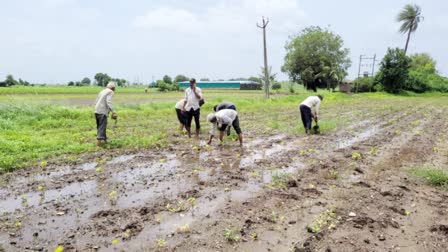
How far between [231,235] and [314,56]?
46.4 m

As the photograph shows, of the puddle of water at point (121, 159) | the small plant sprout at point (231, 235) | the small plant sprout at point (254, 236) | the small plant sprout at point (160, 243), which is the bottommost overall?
the puddle of water at point (121, 159)

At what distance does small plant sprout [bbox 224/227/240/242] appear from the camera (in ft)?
11.9

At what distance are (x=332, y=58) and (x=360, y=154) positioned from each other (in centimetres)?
4307

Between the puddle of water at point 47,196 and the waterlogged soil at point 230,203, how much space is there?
2 cm

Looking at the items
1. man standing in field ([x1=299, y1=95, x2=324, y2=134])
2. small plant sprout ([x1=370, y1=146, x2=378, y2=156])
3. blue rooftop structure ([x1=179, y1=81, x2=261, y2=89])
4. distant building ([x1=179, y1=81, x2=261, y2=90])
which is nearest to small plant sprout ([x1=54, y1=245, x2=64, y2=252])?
small plant sprout ([x1=370, y1=146, x2=378, y2=156])

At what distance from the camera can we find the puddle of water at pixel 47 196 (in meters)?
4.72

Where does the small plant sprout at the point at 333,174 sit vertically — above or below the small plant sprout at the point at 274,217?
below

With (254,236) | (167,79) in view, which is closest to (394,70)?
(254,236)

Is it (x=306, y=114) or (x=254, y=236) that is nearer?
(x=254, y=236)

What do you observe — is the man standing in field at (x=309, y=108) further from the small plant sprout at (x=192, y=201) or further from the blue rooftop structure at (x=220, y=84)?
the blue rooftop structure at (x=220, y=84)

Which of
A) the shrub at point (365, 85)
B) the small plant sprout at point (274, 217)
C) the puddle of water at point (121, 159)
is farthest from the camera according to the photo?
the shrub at point (365, 85)

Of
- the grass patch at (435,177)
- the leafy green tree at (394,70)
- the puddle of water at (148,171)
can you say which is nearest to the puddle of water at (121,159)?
the puddle of water at (148,171)

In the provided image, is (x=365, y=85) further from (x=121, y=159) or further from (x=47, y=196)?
(x=47, y=196)

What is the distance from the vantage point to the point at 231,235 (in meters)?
3.70
